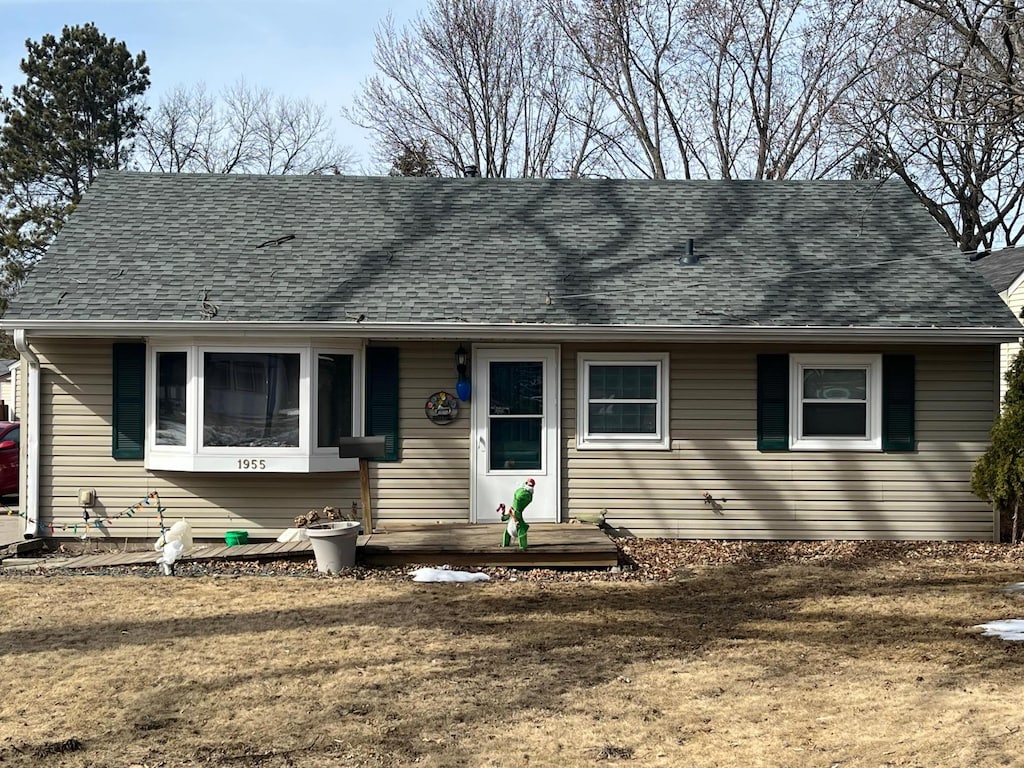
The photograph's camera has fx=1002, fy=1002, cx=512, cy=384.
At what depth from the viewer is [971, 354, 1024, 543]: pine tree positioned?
980 cm

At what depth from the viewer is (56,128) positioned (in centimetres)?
3186

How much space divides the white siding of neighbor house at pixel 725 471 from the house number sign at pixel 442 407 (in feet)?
0.23

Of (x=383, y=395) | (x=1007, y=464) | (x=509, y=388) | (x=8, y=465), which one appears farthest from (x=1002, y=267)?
(x=8, y=465)

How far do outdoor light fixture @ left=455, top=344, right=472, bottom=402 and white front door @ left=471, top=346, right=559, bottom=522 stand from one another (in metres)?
0.13

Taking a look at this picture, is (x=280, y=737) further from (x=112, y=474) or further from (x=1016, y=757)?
(x=112, y=474)

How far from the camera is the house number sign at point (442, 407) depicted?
10328 mm

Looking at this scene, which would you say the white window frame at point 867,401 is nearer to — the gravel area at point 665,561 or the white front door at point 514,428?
the gravel area at point 665,561

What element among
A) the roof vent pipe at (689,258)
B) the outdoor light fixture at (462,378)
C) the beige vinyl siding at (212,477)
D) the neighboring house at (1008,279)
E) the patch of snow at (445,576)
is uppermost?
the neighboring house at (1008,279)

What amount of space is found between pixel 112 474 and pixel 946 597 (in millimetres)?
7815

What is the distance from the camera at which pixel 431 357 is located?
34.0ft

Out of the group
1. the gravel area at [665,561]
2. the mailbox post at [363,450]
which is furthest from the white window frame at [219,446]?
the gravel area at [665,561]

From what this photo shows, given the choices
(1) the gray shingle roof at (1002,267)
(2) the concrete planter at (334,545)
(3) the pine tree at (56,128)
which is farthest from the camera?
(3) the pine tree at (56,128)

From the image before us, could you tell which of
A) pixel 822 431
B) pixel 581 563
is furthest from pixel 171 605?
pixel 822 431

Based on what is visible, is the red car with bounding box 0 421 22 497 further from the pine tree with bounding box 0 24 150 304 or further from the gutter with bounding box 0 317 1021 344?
the pine tree with bounding box 0 24 150 304
